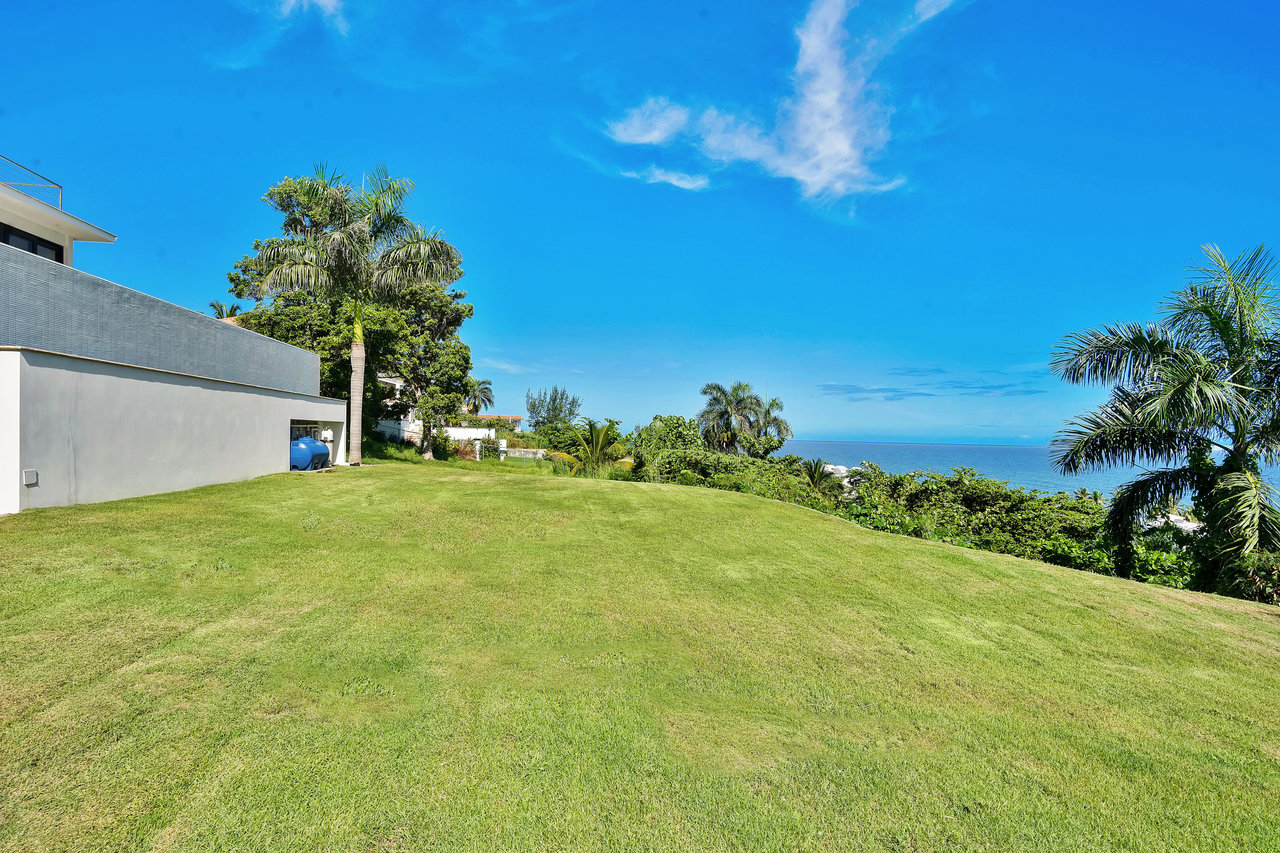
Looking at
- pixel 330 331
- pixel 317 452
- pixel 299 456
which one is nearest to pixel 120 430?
pixel 299 456

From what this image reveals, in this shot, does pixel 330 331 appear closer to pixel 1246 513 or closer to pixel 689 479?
pixel 689 479

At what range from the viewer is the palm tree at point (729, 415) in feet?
125

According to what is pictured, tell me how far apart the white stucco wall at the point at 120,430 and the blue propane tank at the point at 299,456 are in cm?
190

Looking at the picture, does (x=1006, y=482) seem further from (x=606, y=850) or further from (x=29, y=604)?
(x=29, y=604)

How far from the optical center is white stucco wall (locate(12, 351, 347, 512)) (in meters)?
7.82

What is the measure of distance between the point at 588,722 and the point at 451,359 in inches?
1186

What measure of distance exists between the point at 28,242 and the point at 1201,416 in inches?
1051

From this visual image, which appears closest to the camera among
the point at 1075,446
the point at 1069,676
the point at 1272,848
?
the point at 1272,848

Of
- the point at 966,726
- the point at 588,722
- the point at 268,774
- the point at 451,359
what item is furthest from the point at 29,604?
the point at 451,359

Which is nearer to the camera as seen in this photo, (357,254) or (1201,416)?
(1201,416)

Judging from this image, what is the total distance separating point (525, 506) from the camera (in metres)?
10.7

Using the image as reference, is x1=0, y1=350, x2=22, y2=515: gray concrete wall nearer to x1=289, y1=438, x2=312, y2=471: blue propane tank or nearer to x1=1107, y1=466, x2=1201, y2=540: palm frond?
x1=289, y1=438, x2=312, y2=471: blue propane tank

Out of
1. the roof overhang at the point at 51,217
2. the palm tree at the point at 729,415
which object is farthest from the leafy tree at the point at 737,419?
the roof overhang at the point at 51,217

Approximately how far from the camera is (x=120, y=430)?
9375 mm
